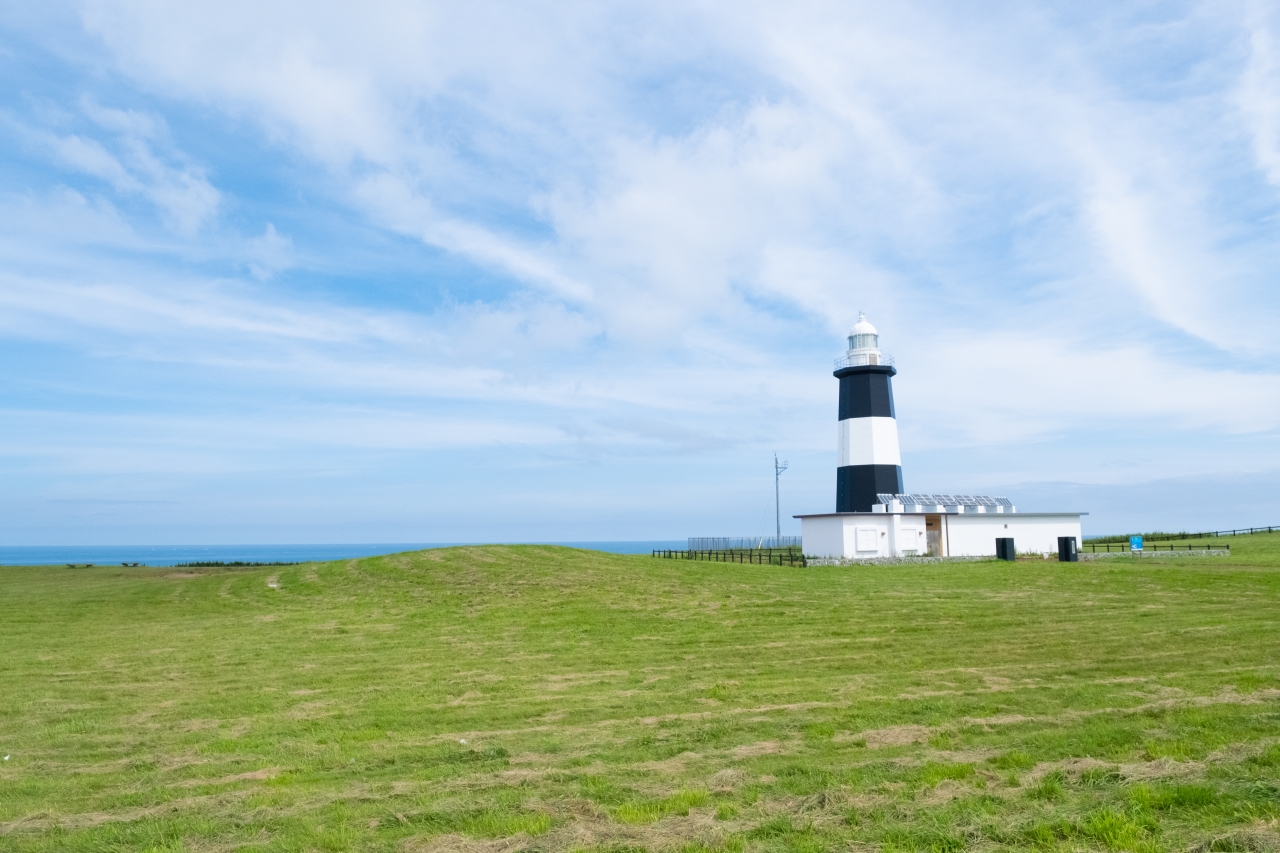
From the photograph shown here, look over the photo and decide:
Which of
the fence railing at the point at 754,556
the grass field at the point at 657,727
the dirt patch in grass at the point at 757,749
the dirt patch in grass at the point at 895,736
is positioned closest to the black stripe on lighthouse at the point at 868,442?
the fence railing at the point at 754,556

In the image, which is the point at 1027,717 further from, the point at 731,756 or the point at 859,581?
the point at 859,581

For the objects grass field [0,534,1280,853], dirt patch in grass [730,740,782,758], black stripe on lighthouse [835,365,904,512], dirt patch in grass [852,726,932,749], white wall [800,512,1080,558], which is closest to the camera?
grass field [0,534,1280,853]

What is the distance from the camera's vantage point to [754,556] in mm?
52875

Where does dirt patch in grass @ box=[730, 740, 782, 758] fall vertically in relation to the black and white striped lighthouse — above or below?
below

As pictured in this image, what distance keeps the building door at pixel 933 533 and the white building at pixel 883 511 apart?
5 cm

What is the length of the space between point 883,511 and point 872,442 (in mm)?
4531

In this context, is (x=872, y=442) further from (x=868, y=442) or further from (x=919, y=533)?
(x=919, y=533)

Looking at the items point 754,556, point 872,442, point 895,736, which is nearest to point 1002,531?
point 872,442

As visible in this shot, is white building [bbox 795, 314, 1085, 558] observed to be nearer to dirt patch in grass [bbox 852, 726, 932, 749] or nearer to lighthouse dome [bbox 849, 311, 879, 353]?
lighthouse dome [bbox 849, 311, 879, 353]

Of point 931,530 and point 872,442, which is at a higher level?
point 872,442

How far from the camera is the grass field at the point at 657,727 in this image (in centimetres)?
688

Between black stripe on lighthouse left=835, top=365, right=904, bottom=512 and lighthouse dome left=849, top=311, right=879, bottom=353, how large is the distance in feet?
5.88

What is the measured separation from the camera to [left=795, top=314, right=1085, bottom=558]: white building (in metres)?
43.7

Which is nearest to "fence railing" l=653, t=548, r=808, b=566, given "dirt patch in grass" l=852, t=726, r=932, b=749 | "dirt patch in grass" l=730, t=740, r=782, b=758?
"dirt patch in grass" l=852, t=726, r=932, b=749
